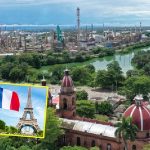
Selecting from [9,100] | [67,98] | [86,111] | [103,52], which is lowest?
[86,111]

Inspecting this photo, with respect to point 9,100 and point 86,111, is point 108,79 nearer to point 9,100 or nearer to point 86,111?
point 86,111

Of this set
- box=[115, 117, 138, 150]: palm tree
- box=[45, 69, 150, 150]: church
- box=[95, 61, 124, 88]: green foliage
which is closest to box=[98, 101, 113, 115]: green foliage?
box=[45, 69, 150, 150]: church

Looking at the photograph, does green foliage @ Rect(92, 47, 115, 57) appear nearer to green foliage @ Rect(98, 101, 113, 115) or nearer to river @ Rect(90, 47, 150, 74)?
river @ Rect(90, 47, 150, 74)

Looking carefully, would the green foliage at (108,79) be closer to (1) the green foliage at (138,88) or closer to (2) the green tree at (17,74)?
(1) the green foliage at (138,88)

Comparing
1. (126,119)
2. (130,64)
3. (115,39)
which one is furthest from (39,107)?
(115,39)

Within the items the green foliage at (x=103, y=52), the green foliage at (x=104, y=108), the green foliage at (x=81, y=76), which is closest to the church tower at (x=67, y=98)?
the green foliage at (x=104, y=108)

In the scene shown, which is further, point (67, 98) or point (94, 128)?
point (67, 98)

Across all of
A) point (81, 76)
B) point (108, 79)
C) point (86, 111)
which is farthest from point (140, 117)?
point (81, 76)
